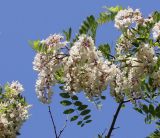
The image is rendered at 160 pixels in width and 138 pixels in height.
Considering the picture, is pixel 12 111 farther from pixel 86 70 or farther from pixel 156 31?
pixel 156 31

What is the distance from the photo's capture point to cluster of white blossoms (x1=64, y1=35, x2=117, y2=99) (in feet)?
16.9

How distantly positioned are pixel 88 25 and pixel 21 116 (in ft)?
5.65

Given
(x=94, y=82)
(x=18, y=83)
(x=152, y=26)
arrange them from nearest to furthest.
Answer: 1. (x=94, y=82)
2. (x=152, y=26)
3. (x=18, y=83)

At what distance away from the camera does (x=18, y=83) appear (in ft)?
22.6

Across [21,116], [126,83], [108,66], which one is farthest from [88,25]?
[21,116]

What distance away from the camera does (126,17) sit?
5.66 metres

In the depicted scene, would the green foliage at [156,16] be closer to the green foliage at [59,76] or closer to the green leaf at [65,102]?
the green foliage at [59,76]

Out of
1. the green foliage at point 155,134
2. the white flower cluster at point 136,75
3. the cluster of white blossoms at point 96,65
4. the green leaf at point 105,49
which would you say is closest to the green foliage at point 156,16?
the cluster of white blossoms at point 96,65

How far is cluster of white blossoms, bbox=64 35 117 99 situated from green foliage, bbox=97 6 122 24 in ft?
1.90

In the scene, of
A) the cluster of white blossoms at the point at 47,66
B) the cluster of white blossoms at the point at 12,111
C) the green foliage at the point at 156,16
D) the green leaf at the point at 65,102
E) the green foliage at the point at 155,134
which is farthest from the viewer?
the cluster of white blossoms at the point at 12,111

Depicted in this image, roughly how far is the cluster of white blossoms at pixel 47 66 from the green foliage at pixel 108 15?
702mm

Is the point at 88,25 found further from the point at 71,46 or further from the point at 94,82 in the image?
the point at 94,82

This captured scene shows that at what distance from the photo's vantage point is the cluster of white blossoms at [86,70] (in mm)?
5156

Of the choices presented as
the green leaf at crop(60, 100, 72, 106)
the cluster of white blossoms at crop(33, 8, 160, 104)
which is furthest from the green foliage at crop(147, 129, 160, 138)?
the green leaf at crop(60, 100, 72, 106)
